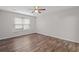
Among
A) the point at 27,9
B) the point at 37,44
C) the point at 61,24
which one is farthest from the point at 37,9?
the point at 37,44

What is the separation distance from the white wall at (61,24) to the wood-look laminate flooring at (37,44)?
0.11 meters

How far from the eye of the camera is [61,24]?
80.5 inches

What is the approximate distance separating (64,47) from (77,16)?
2.24 feet

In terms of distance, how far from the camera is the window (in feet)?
6.52

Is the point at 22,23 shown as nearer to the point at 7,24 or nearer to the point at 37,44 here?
the point at 7,24

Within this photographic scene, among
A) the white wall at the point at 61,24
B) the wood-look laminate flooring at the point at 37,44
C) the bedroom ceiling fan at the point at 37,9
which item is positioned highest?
the bedroom ceiling fan at the point at 37,9

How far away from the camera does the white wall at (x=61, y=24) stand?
6.35ft

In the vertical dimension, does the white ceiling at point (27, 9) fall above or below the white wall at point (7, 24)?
above

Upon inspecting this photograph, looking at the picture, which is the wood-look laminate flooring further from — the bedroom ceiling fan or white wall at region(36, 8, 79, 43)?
the bedroom ceiling fan

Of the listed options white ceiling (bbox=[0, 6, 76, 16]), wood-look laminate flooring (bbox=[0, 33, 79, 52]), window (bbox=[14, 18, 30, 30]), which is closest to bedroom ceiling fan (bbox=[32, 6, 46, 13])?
white ceiling (bbox=[0, 6, 76, 16])

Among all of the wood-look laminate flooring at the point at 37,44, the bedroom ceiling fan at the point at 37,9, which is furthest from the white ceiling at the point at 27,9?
the wood-look laminate flooring at the point at 37,44

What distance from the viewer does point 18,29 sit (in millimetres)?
2018

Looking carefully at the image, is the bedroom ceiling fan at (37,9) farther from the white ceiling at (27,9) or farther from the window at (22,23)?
the window at (22,23)
